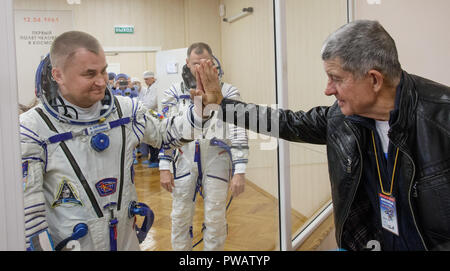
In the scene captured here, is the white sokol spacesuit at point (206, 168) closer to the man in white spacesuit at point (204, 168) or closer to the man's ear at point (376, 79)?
the man in white spacesuit at point (204, 168)

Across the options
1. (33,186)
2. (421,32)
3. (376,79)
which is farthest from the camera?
(421,32)

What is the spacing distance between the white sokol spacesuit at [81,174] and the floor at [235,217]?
13 centimetres

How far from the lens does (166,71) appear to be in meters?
1.59

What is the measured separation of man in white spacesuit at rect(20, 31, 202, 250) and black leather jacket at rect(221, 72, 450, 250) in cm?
89

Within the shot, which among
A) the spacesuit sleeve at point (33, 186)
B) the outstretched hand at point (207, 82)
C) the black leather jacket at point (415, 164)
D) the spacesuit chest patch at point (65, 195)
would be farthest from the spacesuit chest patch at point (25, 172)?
the black leather jacket at point (415, 164)

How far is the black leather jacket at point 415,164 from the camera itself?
132cm

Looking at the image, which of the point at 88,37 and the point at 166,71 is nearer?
the point at 88,37

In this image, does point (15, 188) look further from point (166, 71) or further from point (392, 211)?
point (392, 211)

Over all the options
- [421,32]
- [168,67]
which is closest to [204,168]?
[168,67]

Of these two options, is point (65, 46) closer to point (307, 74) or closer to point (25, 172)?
point (25, 172)

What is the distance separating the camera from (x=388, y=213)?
151 centimetres

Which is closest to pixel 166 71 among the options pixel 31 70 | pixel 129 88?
pixel 129 88

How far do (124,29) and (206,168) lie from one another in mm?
782
